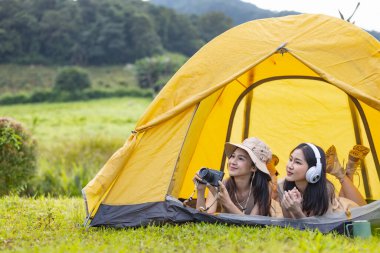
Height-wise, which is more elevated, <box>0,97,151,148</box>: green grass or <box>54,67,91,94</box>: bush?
<box>54,67,91,94</box>: bush

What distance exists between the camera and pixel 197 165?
6.22 metres

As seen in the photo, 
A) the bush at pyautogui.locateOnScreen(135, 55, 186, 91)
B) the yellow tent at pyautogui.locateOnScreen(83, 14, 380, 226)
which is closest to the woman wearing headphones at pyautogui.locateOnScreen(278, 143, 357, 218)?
the yellow tent at pyautogui.locateOnScreen(83, 14, 380, 226)

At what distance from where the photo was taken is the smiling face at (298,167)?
4910 millimetres

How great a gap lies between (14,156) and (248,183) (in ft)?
15.6

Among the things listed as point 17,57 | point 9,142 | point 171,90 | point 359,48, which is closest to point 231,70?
point 171,90

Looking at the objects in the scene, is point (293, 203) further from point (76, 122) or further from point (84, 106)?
point (84, 106)

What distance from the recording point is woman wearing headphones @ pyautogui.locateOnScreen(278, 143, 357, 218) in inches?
189

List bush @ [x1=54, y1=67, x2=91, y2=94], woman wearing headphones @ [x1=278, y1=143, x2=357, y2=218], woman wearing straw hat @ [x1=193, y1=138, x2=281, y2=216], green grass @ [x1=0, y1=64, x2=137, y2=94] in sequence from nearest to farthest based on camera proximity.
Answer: woman wearing headphones @ [x1=278, y1=143, x2=357, y2=218]
woman wearing straw hat @ [x1=193, y1=138, x2=281, y2=216]
bush @ [x1=54, y1=67, x2=91, y2=94]
green grass @ [x1=0, y1=64, x2=137, y2=94]

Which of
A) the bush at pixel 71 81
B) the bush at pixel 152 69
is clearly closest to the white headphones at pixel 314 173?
the bush at pixel 71 81

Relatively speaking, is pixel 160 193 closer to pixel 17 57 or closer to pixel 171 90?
pixel 171 90

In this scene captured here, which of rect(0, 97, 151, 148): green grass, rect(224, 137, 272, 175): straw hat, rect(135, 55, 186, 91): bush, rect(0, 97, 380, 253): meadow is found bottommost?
rect(0, 97, 151, 148): green grass

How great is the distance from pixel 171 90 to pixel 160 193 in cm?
96

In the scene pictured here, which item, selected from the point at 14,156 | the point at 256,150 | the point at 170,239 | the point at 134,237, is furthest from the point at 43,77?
the point at 170,239

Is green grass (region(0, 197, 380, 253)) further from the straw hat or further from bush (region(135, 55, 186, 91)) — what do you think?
bush (region(135, 55, 186, 91))
